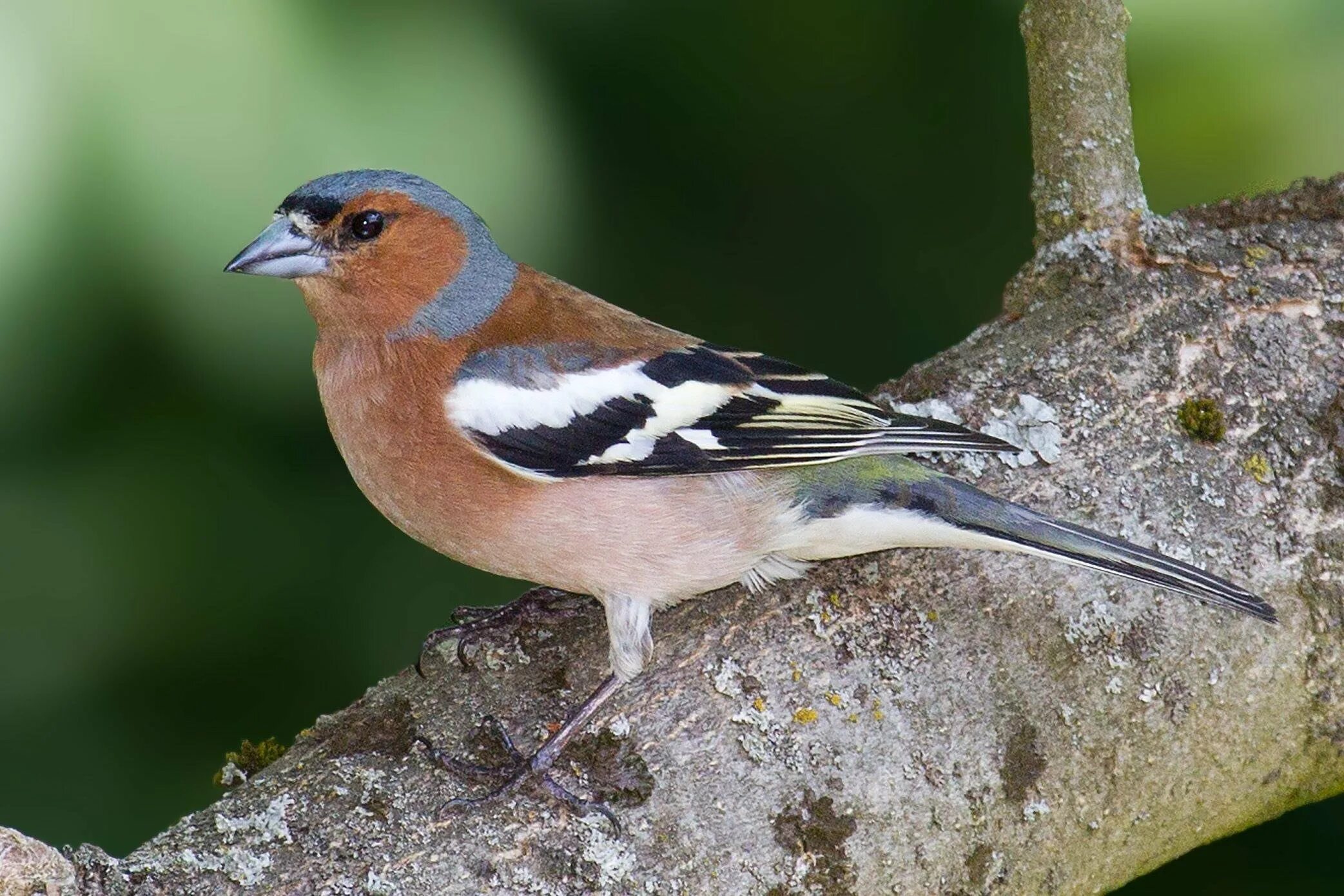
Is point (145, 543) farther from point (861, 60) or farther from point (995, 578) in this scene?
point (861, 60)

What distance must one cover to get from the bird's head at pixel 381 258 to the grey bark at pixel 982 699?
81 centimetres

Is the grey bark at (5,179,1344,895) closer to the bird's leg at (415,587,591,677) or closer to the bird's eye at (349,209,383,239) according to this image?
the bird's leg at (415,587,591,677)

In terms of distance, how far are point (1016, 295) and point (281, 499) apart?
2280 mm

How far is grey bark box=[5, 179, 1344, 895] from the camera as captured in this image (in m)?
2.27

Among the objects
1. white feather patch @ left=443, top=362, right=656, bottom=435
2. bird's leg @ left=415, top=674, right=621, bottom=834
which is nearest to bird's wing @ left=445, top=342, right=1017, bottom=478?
white feather patch @ left=443, top=362, right=656, bottom=435

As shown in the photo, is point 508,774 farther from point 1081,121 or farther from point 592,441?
point 1081,121

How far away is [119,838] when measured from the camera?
3824 millimetres

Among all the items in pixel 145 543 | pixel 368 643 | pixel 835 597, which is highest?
Answer: pixel 835 597

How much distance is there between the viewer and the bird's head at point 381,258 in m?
2.98

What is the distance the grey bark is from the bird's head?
81cm

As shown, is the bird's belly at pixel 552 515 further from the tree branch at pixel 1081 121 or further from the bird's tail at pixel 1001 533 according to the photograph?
the tree branch at pixel 1081 121

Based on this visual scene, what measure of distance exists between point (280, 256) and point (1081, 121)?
6.75 feet

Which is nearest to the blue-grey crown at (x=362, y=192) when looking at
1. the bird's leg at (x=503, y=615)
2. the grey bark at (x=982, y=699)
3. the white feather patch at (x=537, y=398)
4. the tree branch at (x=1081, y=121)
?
the white feather patch at (x=537, y=398)

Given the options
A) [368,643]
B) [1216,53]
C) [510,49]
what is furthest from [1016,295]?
[368,643]
